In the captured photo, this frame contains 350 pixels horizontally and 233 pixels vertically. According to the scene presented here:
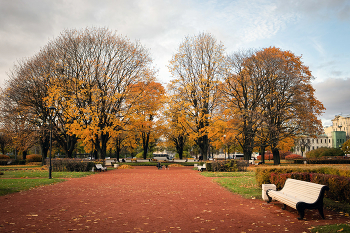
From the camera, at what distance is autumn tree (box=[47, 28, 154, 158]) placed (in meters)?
28.6

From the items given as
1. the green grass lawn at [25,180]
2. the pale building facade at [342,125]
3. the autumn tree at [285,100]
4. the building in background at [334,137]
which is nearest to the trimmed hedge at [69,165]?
the green grass lawn at [25,180]

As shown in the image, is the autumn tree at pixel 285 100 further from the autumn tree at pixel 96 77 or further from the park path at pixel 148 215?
the park path at pixel 148 215

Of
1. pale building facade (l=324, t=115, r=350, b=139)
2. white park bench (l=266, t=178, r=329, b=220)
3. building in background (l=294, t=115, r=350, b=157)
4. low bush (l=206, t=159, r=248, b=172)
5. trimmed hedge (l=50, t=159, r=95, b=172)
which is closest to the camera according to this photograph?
white park bench (l=266, t=178, r=329, b=220)

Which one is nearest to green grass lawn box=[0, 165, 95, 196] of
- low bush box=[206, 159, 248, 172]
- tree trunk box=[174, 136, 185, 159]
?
low bush box=[206, 159, 248, 172]

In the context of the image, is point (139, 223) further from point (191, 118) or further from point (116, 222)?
point (191, 118)

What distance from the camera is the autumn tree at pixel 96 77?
28609 mm

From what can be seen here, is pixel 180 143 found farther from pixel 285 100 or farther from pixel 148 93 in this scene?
pixel 285 100

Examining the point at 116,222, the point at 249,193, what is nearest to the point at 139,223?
the point at 116,222

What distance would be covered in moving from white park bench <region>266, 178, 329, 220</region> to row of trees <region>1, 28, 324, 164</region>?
2029 cm

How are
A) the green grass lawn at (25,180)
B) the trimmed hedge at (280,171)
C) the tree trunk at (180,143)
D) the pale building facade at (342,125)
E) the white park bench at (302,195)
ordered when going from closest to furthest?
the white park bench at (302,195) → the trimmed hedge at (280,171) → the green grass lawn at (25,180) → the tree trunk at (180,143) → the pale building facade at (342,125)

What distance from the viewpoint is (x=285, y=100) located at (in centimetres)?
3003

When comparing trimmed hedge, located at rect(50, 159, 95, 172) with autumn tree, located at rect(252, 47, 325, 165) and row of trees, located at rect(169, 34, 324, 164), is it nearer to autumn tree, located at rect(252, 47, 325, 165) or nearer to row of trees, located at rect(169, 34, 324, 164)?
row of trees, located at rect(169, 34, 324, 164)

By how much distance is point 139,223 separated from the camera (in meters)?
6.56

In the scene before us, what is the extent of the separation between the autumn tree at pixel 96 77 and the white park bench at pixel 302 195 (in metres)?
21.9
